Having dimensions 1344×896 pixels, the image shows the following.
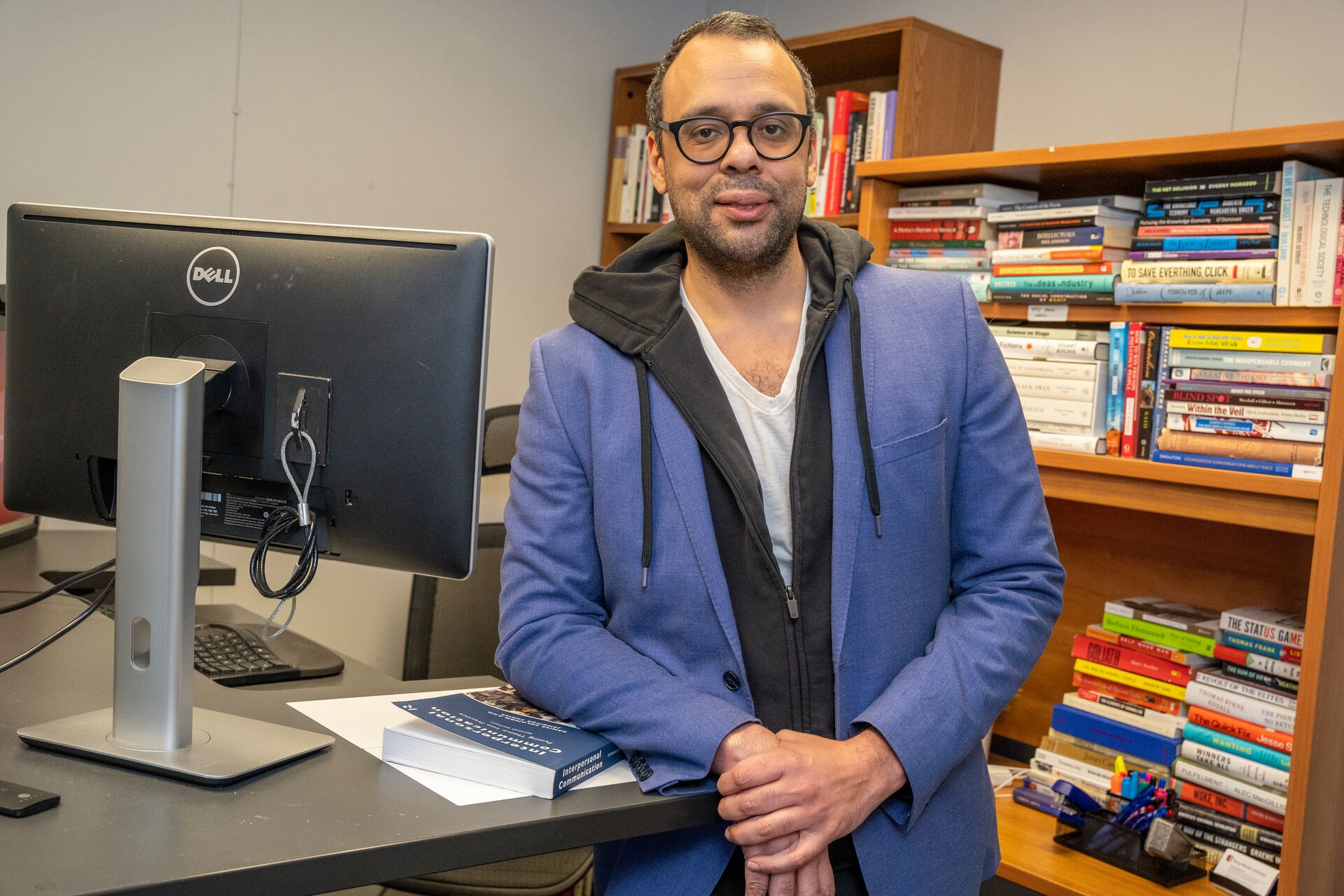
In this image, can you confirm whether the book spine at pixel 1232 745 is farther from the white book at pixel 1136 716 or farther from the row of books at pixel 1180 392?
the row of books at pixel 1180 392

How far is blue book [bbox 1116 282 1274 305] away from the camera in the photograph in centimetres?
199

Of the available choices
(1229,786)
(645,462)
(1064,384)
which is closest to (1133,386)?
A: (1064,384)

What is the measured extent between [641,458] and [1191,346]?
119 cm

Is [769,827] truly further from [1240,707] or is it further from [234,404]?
[1240,707]

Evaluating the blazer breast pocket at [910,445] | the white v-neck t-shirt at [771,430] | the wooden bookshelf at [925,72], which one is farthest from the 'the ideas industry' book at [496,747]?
the wooden bookshelf at [925,72]

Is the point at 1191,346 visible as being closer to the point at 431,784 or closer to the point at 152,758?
the point at 431,784

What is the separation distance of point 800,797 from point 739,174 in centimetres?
78

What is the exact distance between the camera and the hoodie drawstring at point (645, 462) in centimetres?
138

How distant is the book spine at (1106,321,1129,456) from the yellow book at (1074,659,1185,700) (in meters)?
0.43

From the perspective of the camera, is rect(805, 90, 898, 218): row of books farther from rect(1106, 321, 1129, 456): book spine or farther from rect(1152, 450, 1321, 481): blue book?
rect(1152, 450, 1321, 481): blue book

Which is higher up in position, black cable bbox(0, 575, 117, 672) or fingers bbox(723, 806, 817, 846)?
black cable bbox(0, 575, 117, 672)

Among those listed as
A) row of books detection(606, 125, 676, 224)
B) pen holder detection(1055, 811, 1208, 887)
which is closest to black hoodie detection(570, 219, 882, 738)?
pen holder detection(1055, 811, 1208, 887)

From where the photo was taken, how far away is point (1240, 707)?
6.77 ft

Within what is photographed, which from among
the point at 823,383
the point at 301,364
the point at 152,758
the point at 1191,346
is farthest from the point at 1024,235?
the point at 152,758
